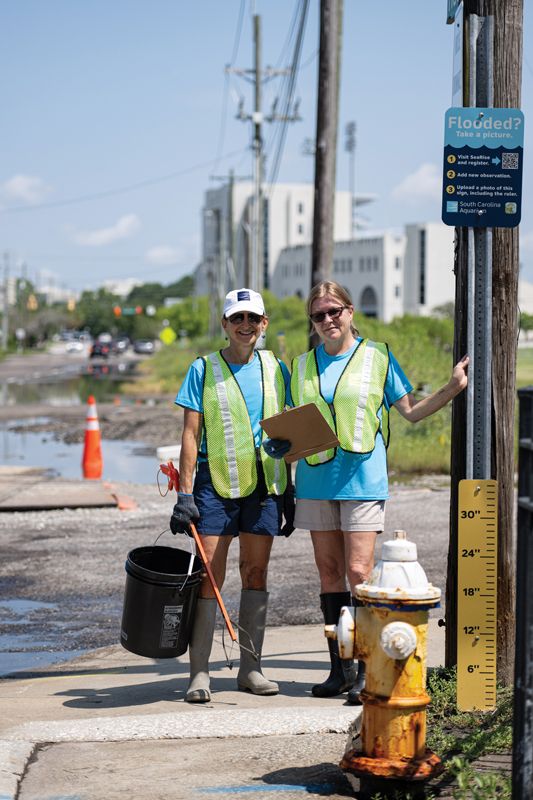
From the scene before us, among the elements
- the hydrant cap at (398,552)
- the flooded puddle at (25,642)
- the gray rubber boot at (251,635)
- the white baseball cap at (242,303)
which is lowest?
the flooded puddle at (25,642)

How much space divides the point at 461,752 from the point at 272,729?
2.84ft

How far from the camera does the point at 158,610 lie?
5789 mm

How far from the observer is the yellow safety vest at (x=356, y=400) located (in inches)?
231

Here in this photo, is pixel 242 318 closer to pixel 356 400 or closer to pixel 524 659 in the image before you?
pixel 356 400

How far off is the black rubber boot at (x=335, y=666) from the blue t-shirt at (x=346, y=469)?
538 mm

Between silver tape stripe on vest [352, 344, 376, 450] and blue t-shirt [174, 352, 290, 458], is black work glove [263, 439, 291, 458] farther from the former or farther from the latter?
silver tape stripe on vest [352, 344, 376, 450]

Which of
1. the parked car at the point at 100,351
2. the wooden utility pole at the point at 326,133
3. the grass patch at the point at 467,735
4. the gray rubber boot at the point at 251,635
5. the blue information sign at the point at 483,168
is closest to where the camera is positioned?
the grass patch at the point at 467,735

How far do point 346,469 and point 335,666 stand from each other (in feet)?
3.20

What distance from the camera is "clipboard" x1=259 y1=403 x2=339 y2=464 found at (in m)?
5.58

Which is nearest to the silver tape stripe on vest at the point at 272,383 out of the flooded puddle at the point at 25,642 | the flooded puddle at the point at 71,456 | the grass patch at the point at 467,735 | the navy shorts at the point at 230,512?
the navy shorts at the point at 230,512

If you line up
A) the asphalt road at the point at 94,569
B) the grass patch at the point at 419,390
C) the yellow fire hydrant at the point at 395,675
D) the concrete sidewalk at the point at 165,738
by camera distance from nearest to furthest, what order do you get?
the yellow fire hydrant at the point at 395,675 → the concrete sidewalk at the point at 165,738 → the asphalt road at the point at 94,569 → the grass patch at the point at 419,390

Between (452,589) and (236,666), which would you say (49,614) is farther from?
(452,589)

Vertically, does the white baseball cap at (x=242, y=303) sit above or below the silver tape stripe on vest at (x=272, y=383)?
above

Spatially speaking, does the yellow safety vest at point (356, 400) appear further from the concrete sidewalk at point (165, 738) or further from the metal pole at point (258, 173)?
the metal pole at point (258, 173)
